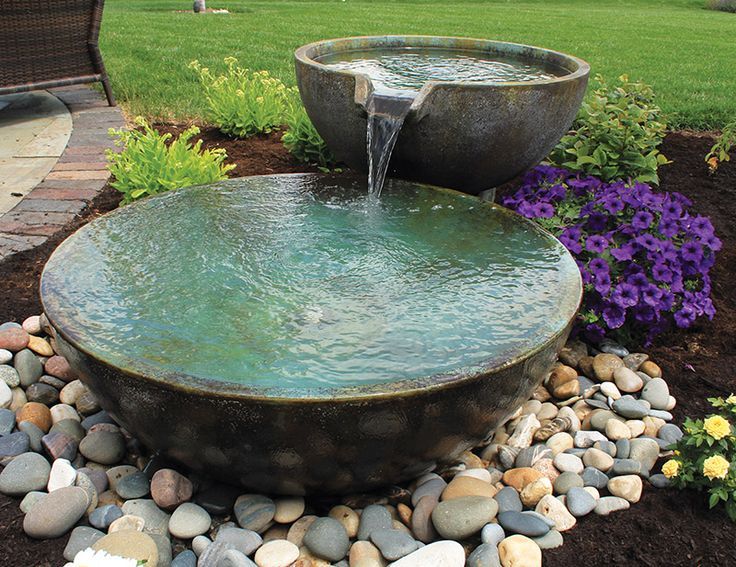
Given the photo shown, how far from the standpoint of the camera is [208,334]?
85.0 inches

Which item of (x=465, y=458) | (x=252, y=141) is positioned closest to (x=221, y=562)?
(x=465, y=458)

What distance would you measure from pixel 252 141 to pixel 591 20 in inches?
424

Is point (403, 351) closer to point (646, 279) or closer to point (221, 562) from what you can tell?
point (221, 562)

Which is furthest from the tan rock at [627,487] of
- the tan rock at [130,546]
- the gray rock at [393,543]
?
the tan rock at [130,546]

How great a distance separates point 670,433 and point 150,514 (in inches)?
69.6

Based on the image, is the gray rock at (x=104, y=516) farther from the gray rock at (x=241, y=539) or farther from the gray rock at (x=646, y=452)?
the gray rock at (x=646, y=452)

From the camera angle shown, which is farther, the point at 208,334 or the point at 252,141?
the point at 252,141

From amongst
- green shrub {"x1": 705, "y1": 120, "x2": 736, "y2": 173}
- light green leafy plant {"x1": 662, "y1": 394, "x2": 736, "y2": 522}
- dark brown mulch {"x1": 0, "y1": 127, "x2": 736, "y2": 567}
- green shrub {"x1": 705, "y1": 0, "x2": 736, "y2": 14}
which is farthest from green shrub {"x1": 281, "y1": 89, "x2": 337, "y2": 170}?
green shrub {"x1": 705, "y1": 0, "x2": 736, "y2": 14}

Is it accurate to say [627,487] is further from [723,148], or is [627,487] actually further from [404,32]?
[404,32]

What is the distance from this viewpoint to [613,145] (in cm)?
403

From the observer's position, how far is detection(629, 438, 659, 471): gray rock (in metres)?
2.43

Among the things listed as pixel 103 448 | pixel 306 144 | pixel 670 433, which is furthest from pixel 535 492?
pixel 306 144

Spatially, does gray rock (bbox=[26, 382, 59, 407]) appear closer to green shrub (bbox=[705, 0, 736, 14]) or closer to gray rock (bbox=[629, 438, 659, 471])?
gray rock (bbox=[629, 438, 659, 471])

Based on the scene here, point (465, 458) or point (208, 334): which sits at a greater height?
point (208, 334)
